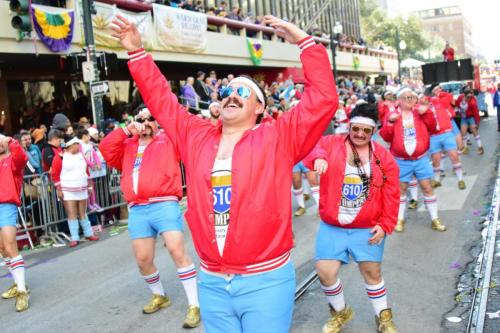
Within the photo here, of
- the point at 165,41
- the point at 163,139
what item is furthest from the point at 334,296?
the point at 165,41

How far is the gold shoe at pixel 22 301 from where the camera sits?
6.52m

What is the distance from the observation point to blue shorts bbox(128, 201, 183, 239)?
218 inches

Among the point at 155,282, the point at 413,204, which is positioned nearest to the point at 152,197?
the point at 155,282

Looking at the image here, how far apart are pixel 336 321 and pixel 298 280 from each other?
1.59m

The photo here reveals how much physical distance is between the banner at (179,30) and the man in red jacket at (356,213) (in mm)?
15567

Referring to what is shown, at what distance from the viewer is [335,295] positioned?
4.96 metres

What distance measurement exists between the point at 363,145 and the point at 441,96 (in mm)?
9555

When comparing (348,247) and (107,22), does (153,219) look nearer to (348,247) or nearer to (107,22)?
(348,247)

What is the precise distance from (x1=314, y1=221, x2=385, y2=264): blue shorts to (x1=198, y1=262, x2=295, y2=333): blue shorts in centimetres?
174

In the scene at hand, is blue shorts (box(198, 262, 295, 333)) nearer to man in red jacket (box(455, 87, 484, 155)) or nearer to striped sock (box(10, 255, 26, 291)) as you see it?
striped sock (box(10, 255, 26, 291))

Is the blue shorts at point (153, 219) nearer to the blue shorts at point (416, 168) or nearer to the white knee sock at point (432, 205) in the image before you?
the blue shorts at point (416, 168)

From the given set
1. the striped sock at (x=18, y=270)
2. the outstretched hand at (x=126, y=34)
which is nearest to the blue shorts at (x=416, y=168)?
the striped sock at (x=18, y=270)

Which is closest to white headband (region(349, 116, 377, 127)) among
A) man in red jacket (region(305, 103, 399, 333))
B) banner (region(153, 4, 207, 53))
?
man in red jacket (region(305, 103, 399, 333))

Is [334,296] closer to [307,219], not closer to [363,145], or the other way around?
[363,145]
